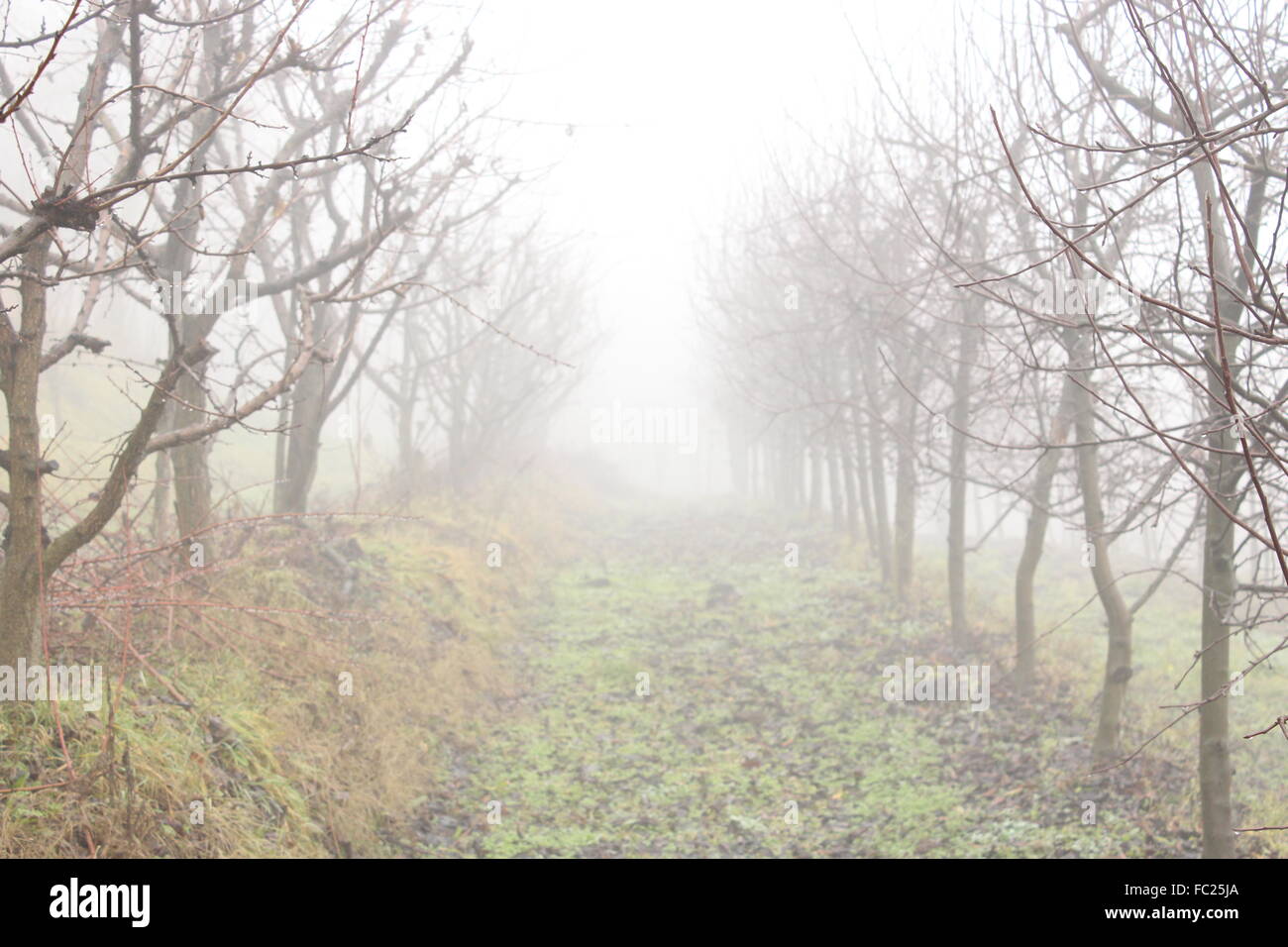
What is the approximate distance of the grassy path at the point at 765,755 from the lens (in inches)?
250

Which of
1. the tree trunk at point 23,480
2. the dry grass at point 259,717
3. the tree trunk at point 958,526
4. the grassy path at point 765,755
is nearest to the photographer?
the tree trunk at point 23,480

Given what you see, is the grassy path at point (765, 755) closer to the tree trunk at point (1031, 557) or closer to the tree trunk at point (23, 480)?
the tree trunk at point (1031, 557)

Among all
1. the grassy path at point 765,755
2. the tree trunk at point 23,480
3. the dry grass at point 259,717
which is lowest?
the grassy path at point 765,755

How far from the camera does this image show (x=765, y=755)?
26.9 feet

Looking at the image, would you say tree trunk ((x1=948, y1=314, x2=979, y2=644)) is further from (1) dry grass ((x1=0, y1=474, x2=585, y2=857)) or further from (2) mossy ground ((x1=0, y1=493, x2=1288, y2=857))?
(1) dry grass ((x1=0, y1=474, x2=585, y2=857))

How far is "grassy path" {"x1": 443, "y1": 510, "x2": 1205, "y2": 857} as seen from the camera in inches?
250

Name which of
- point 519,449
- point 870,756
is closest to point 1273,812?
point 870,756

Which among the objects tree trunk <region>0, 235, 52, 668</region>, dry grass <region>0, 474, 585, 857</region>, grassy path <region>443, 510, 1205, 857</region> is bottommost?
grassy path <region>443, 510, 1205, 857</region>

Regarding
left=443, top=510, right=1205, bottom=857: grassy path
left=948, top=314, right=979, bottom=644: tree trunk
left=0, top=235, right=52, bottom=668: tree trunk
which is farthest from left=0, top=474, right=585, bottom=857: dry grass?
left=948, top=314, right=979, bottom=644: tree trunk

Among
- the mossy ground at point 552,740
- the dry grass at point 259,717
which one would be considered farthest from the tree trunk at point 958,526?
the dry grass at point 259,717

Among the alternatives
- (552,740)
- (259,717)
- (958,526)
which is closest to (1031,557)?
(958,526)

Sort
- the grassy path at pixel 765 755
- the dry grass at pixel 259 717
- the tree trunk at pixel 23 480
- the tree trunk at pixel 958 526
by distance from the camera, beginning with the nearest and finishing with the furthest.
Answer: the tree trunk at pixel 23 480 < the dry grass at pixel 259 717 < the grassy path at pixel 765 755 < the tree trunk at pixel 958 526

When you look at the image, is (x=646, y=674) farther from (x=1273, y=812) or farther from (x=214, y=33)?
(x=214, y=33)

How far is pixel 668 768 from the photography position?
7836 mm
